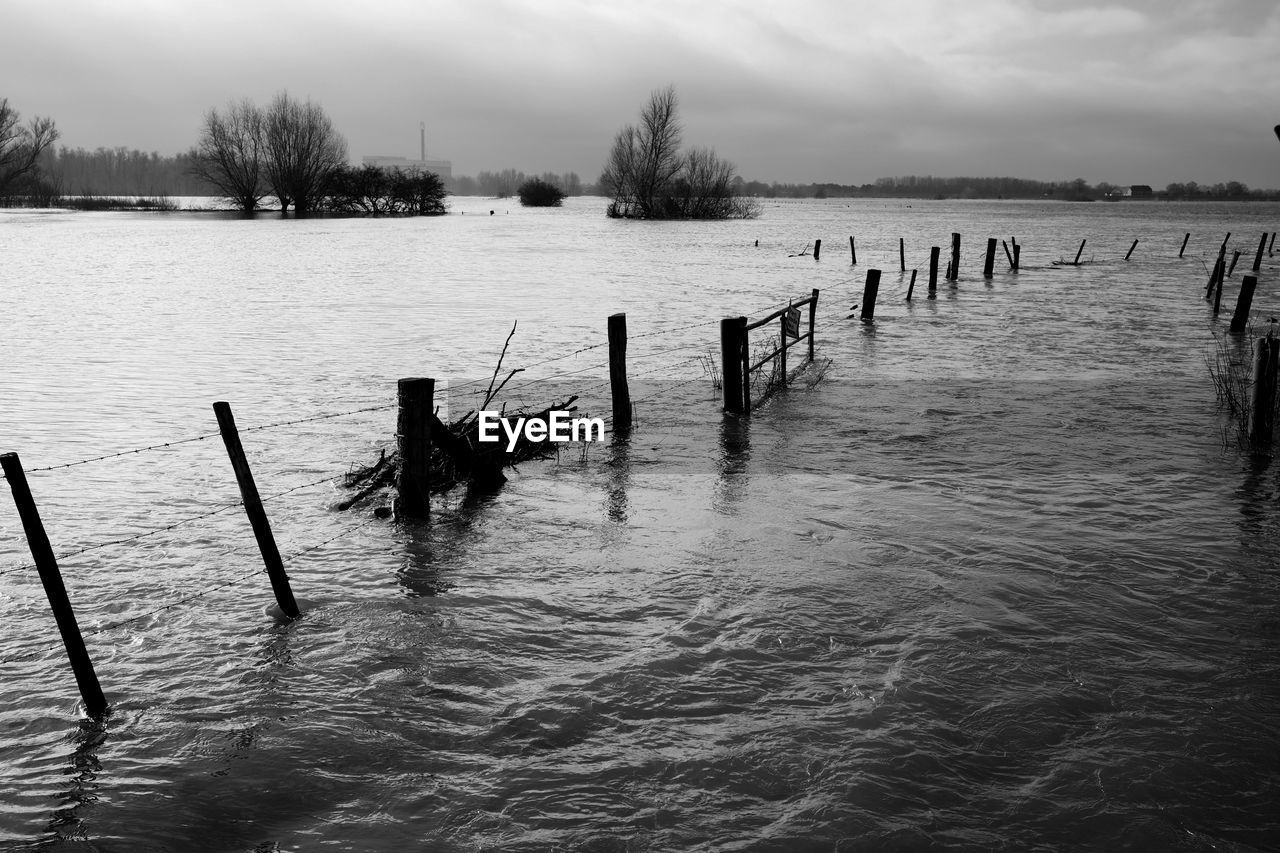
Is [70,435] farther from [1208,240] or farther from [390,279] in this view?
[1208,240]

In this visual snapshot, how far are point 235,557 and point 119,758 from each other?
328 centimetres

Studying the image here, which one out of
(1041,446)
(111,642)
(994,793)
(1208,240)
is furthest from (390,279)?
(1208,240)

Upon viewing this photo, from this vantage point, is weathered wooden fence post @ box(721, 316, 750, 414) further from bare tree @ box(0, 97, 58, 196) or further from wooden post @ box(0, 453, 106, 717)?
bare tree @ box(0, 97, 58, 196)

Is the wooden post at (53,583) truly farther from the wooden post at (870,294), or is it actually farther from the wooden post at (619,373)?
the wooden post at (870,294)

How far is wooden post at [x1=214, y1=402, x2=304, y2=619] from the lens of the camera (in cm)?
649

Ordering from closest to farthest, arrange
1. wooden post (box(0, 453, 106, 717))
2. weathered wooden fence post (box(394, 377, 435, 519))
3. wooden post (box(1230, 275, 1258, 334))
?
wooden post (box(0, 453, 106, 717)) → weathered wooden fence post (box(394, 377, 435, 519)) → wooden post (box(1230, 275, 1258, 334))

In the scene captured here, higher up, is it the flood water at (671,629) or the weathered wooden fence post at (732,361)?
the weathered wooden fence post at (732,361)

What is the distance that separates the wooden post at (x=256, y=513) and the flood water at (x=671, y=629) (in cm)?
22

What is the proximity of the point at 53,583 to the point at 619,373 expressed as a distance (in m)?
8.13

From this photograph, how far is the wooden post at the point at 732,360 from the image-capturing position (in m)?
13.2

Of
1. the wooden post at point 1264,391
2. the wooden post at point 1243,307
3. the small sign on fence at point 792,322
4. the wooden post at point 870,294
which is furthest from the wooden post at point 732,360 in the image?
the wooden post at point 1243,307

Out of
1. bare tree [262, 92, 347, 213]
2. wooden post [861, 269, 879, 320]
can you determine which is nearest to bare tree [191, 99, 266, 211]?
bare tree [262, 92, 347, 213]

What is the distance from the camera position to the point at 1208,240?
73.6 meters

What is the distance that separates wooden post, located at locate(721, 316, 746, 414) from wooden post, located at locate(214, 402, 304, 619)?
7220 mm
